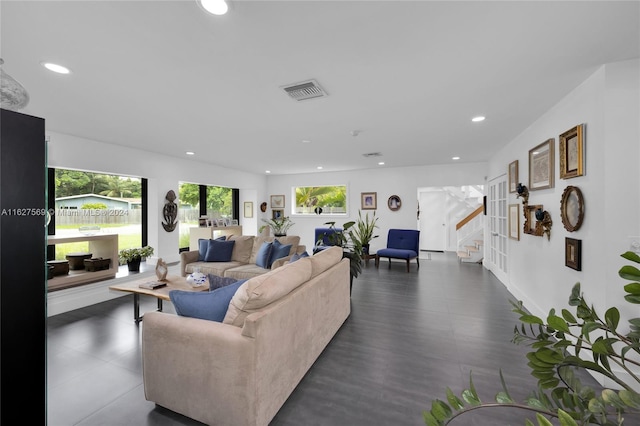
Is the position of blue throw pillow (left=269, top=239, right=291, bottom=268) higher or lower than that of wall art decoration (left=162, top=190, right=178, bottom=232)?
lower

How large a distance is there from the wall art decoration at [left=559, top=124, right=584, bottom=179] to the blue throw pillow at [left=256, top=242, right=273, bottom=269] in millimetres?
3766

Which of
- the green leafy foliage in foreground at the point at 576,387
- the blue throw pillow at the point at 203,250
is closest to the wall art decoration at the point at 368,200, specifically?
the blue throw pillow at the point at 203,250

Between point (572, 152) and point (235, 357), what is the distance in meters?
3.21

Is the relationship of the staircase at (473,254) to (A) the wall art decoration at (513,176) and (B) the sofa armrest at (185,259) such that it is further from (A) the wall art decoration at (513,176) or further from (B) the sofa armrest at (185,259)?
(B) the sofa armrest at (185,259)

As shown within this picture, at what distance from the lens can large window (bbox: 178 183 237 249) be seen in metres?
6.37

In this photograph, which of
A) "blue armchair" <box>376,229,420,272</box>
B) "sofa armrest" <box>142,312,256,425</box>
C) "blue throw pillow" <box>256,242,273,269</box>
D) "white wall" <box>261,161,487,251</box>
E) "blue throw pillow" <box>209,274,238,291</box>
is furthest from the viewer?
"white wall" <box>261,161,487,251</box>

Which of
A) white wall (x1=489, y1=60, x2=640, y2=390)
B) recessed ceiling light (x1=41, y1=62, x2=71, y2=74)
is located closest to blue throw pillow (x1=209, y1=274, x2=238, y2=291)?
recessed ceiling light (x1=41, y1=62, x2=71, y2=74)

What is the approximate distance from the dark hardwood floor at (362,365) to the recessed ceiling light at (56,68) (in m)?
2.39

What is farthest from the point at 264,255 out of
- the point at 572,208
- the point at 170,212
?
the point at 572,208

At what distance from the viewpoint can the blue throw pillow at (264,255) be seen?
4.38m

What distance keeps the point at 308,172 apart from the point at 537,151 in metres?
5.63

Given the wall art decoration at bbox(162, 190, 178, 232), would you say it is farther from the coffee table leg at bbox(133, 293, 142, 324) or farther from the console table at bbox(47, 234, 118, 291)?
the coffee table leg at bbox(133, 293, 142, 324)

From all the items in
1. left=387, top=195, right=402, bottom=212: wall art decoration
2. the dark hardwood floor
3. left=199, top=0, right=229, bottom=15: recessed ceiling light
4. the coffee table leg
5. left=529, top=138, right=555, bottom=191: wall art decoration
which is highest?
left=199, top=0, right=229, bottom=15: recessed ceiling light

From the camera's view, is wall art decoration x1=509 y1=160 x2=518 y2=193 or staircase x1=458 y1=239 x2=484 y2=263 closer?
wall art decoration x1=509 y1=160 x2=518 y2=193
